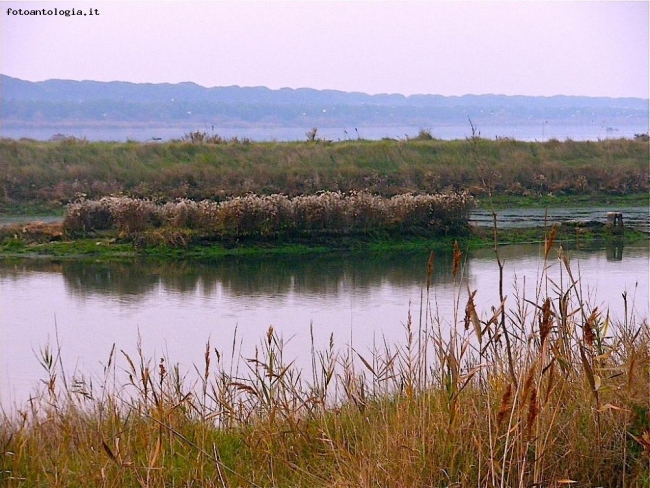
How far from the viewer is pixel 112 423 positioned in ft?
12.9

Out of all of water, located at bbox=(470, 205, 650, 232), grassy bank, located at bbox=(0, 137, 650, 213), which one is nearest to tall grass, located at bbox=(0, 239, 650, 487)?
water, located at bbox=(470, 205, 650, 232)

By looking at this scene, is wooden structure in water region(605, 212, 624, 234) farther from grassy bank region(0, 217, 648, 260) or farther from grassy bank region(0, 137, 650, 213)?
grassy bank region(0, 137, 650, 213)

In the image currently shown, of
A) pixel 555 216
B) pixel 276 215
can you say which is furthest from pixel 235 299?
pixel 555 216

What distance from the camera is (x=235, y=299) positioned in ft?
33.6

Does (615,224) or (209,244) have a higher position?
(615,224)

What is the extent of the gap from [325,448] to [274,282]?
308 inches

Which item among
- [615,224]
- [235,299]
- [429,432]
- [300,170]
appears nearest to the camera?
[429,432]

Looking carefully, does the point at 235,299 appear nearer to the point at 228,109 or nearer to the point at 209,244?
the point at 209,244

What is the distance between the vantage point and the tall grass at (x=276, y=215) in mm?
13586

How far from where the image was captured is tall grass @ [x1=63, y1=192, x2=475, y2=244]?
13.6m

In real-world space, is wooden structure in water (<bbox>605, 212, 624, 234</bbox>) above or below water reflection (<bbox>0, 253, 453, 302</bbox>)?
above

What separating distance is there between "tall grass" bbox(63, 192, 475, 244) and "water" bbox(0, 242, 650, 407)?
937 millimetres

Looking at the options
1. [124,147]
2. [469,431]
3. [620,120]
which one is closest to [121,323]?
[469,431]

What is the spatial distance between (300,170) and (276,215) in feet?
20.4
